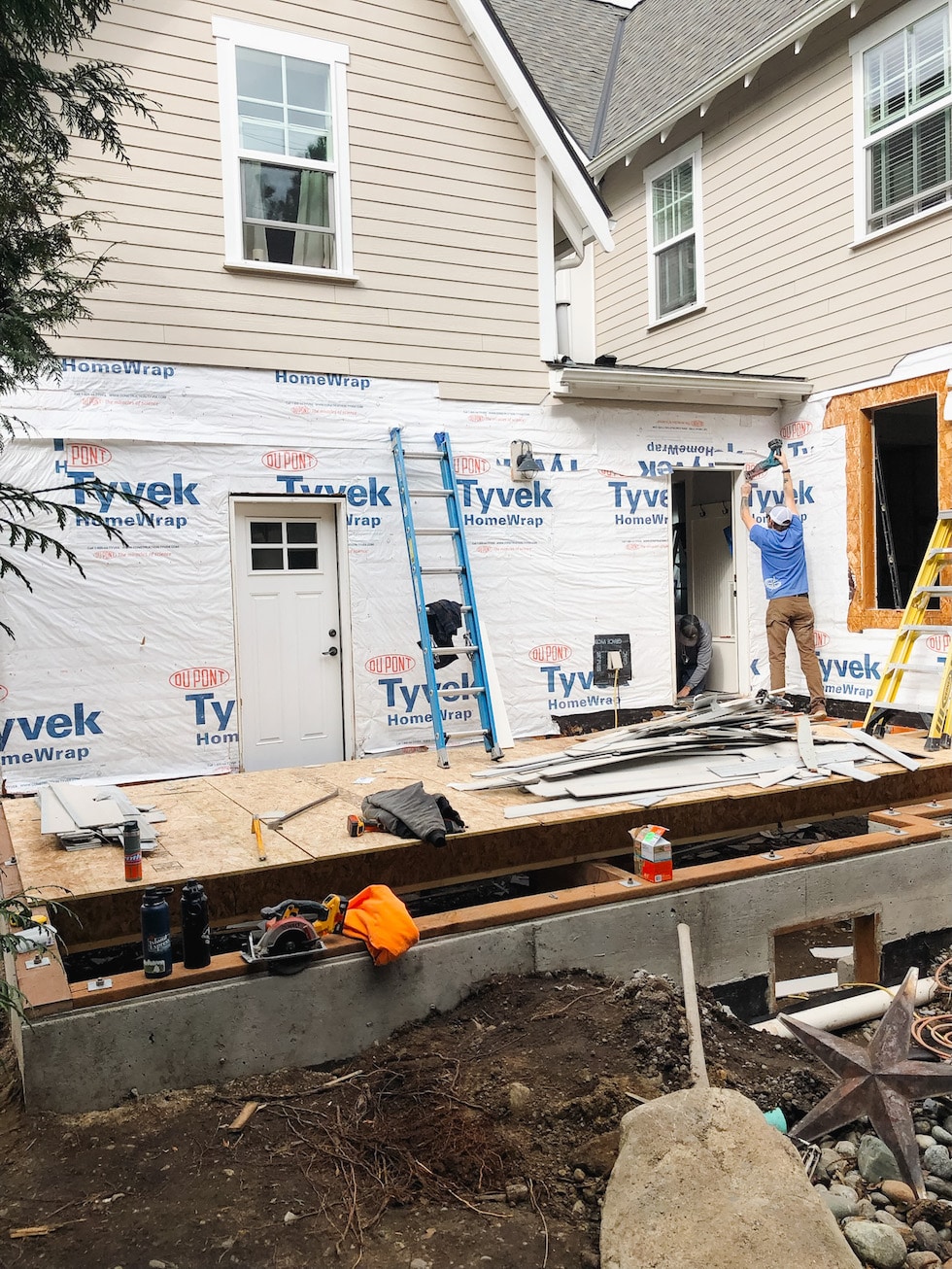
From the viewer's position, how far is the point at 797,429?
366 inches

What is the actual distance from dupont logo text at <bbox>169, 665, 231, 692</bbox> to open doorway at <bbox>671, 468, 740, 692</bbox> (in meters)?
4.71

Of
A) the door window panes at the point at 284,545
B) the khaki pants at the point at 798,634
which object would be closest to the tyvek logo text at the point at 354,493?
the door window panes at the point at 284,545

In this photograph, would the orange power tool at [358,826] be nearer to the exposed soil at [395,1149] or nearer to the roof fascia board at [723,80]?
the exposed soil at [395,1149]

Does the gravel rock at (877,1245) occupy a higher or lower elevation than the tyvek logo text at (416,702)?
lower

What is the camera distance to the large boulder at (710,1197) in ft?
7.66

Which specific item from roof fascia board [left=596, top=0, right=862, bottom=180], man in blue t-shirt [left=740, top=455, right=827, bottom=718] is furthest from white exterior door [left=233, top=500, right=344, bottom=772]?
roof fascia board [left=596, top=0, right=862, bottom=180]

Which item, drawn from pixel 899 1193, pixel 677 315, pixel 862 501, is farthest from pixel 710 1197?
pixel 677 315

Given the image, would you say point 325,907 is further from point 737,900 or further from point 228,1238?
point 737,900

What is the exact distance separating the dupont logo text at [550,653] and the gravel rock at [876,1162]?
17.1 ft

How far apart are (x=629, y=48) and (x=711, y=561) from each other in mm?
7430

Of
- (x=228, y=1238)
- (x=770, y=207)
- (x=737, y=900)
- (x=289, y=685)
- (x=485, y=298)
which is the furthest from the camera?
(x=770, y=207)

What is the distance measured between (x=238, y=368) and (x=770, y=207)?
5.82m

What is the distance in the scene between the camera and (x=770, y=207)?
9648 mm

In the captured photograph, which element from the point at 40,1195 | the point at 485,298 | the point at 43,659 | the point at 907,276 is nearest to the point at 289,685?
the point at 43,659
